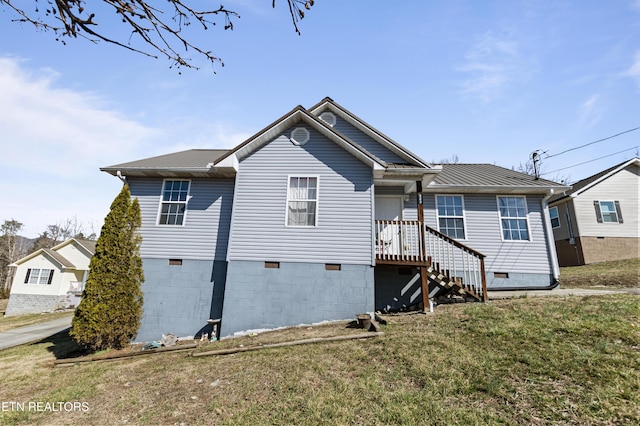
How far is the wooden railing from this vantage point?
8.83 metres

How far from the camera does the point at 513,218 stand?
36.3 ft

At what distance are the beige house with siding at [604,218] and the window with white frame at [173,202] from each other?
2130 centimetres

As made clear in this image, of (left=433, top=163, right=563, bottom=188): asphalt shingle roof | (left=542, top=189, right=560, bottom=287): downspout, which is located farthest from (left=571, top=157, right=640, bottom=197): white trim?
(left=542, top=189, right=560, bottom=287): downspout

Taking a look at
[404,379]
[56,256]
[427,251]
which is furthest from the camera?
[56,256]

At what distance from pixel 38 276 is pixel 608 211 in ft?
146

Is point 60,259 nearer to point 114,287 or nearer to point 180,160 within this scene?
point 180,160

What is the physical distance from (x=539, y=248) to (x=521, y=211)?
154 cm

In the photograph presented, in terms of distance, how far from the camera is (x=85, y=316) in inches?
320

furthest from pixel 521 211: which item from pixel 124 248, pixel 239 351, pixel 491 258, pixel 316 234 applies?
pixel 124 248

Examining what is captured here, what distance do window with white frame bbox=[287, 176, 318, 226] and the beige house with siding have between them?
679 inches

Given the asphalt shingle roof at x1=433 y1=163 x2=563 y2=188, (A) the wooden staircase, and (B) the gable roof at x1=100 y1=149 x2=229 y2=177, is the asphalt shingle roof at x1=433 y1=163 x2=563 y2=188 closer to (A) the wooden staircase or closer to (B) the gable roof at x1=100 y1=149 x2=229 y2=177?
(A) the wooden staircase

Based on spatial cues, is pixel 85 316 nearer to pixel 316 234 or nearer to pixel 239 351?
pixel 239 351

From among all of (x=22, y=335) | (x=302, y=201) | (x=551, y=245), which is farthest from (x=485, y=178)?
(x=22, y=335)

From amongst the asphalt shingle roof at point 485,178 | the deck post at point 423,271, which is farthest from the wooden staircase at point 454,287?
the asphalt shingle roof at point 485,178
